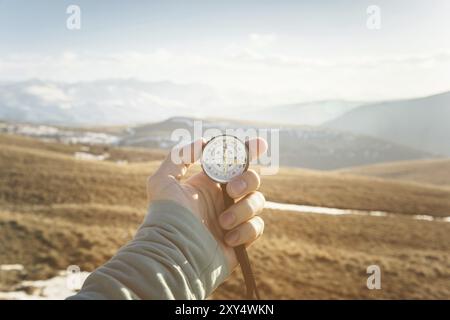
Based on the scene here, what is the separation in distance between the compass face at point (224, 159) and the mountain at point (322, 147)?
414 ft

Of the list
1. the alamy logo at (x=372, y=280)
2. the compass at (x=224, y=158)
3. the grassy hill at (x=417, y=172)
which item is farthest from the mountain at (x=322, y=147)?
the compass at (x=224, y=158)

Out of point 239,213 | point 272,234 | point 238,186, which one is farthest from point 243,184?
point 272,234

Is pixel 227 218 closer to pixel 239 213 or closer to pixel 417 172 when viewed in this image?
pixel 239 213

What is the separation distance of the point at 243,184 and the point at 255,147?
0.84 feet

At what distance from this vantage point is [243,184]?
6.86 ft

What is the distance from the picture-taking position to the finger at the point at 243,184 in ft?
6.84

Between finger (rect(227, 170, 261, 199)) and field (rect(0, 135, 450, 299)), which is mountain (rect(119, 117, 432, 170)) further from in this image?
finger (rect(227, 170, 261, 199))

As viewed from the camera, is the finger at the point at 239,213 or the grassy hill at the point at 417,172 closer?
the finger at the point at 239,213

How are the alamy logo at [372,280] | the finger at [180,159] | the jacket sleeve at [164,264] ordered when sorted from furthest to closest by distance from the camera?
the alamy logo at [372,280]
the finger at [180,159]
the jacket sleeve at [164,264]

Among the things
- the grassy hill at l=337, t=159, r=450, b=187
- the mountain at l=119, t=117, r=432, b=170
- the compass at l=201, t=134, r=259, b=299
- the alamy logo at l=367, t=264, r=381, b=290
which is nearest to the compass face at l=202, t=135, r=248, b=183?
the compass at l=201, t=134, r=259, b=299

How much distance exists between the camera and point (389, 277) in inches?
567

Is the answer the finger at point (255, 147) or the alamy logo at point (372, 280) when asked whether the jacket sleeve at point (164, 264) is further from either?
the alamy logo at point (372, 280)
